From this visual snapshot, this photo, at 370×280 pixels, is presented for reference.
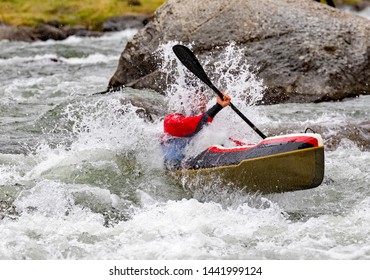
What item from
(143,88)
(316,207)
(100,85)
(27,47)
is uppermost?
(316,207)

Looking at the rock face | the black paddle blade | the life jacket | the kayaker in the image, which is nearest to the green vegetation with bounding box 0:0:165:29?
the rock face

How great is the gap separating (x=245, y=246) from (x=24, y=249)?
194 centimetres

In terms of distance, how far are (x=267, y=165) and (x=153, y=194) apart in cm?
136

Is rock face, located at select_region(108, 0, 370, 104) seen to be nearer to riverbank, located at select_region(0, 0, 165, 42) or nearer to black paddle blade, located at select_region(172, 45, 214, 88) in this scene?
black paddle blade, located at select_region(172, 45, 214, 88)

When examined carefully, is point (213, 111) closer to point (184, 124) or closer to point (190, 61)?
point (184, 124)

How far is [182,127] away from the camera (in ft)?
25.6

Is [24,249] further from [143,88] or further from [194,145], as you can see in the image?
[143,88]

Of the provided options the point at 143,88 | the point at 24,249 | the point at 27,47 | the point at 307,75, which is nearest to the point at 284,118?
the point at 307,75

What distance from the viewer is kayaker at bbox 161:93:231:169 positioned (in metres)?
7.65

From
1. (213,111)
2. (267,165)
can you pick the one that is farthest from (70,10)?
(267,165)

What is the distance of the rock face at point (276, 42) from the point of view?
1216cm

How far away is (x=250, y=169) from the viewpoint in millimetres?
7328

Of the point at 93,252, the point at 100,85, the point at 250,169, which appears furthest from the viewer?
the point at 100,85

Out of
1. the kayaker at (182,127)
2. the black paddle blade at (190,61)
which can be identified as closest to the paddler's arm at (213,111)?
the kayaker at (182,127)
